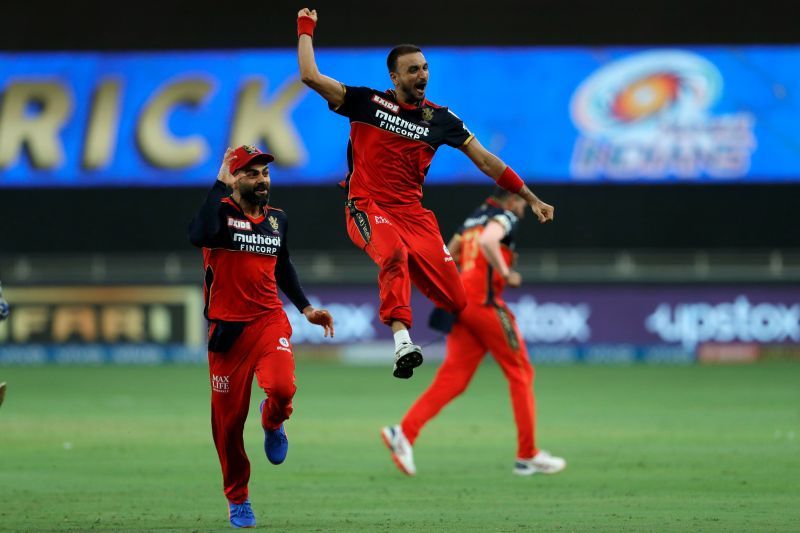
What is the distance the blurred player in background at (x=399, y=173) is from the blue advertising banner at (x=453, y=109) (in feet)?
64.3

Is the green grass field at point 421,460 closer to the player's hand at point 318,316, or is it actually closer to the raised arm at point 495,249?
the player's hand at point 318,316

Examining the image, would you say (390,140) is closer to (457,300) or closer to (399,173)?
(399,173)

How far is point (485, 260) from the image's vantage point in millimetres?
11594

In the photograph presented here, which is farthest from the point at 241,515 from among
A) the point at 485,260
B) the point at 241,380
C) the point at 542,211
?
the point at 485,260

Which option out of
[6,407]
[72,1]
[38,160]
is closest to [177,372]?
[6,407]

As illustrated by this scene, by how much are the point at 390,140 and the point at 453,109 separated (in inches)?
797

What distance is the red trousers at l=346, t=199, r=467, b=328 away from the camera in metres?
8.69

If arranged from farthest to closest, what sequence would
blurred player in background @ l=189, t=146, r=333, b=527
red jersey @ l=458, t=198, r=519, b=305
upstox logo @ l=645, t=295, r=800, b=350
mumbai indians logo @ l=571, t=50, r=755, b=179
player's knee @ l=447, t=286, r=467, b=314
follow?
mumbai indians logo @ l=571, t=50, r=755, b=179 → upstox logo @ l=645, t=295, r=800, b=350 → red jersey @ l=458, t=198, r=519, b=305 → player's knee @ l=447, t=286, r=467, b=314 → blurred player in background @ l=189, t=146, r=333, b=527

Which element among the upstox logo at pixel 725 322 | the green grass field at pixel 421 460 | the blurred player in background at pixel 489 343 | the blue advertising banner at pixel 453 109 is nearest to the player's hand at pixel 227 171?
the green grass field at pixel 421 460

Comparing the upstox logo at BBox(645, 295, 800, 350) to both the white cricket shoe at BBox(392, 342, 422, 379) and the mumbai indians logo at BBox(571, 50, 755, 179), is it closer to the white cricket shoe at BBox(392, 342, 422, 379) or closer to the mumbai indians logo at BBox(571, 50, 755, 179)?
the mumbai indians logo at BBox(571, 50, 755, 179)

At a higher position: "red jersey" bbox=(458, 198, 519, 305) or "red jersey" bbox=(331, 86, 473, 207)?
"red jersey" bbox=(331, 86, 473, 207)

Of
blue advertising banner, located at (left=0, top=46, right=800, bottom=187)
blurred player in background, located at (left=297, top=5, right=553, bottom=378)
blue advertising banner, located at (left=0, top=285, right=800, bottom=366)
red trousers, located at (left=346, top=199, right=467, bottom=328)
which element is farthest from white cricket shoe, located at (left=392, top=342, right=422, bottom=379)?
blue advertising banner, located at (left=0, top=46, right=800, bottom=187)

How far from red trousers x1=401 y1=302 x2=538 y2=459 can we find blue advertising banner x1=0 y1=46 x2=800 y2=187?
17.1m

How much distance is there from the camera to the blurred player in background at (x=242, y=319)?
8375 mm
